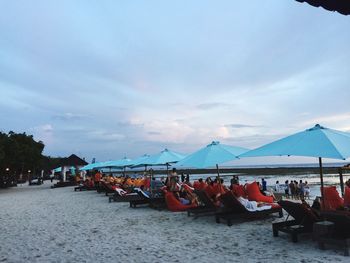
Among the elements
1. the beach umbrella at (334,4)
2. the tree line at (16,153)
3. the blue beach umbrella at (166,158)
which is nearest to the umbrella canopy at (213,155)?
the blue beach umbrella at (166,158)

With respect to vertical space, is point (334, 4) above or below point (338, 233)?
above

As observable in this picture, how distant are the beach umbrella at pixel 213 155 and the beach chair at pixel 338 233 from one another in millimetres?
4075

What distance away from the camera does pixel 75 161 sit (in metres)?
32.6

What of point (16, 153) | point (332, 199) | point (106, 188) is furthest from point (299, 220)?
point (16, 153)

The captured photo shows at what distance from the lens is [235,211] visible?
8594mm

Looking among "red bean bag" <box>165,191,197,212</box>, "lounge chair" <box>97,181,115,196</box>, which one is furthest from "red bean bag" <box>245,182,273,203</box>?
"lounge chair" <box>97,181,115,196</box>

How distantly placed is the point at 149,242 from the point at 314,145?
12.4 ft

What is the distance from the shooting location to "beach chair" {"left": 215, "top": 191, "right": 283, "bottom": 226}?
27.3 ft

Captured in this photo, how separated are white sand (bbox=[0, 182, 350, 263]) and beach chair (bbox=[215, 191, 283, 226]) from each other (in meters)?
0.18

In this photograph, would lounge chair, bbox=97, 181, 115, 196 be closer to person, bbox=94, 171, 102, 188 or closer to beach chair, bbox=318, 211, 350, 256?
person, bbox=94, 171, 102, 188

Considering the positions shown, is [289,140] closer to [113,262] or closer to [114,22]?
[113,262]

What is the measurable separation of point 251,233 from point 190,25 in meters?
6.10

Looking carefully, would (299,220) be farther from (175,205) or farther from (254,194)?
(175,205)

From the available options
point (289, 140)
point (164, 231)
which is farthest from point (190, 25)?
point (164, 231)
